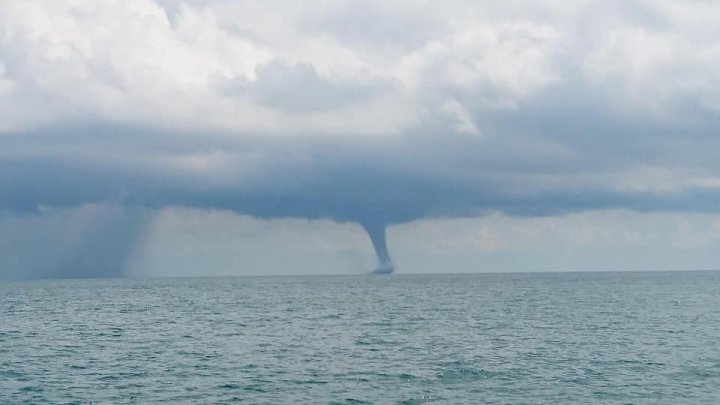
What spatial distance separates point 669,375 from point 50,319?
103168 mm

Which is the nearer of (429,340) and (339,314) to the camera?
(429,340)

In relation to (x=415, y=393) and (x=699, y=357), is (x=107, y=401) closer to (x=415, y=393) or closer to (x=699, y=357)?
(x=415, y=393)

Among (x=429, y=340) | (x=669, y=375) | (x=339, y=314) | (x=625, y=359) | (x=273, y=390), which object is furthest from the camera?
(x=339, y=314)

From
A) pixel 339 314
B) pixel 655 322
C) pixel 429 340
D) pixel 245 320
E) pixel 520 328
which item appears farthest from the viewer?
pixel 339 314

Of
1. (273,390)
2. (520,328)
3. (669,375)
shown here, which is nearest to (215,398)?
(273,390)

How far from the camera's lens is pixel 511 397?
5166 centimetres

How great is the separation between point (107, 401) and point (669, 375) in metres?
44.9

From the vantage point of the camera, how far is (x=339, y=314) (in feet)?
437

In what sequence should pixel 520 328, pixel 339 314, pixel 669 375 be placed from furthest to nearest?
1. pixel 339 314
2. pixel 520 328
3. pixel 669 375

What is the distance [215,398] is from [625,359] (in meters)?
39.8

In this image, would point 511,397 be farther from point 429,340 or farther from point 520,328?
point 520,328

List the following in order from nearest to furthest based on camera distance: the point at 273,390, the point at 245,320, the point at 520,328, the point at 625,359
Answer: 1. the point at 273,390
2. the point at 625,359
3. the point at 520,328
4. the point at 245,320

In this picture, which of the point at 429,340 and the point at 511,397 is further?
the point at 429,340

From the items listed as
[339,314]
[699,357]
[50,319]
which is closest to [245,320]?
[339,314]
